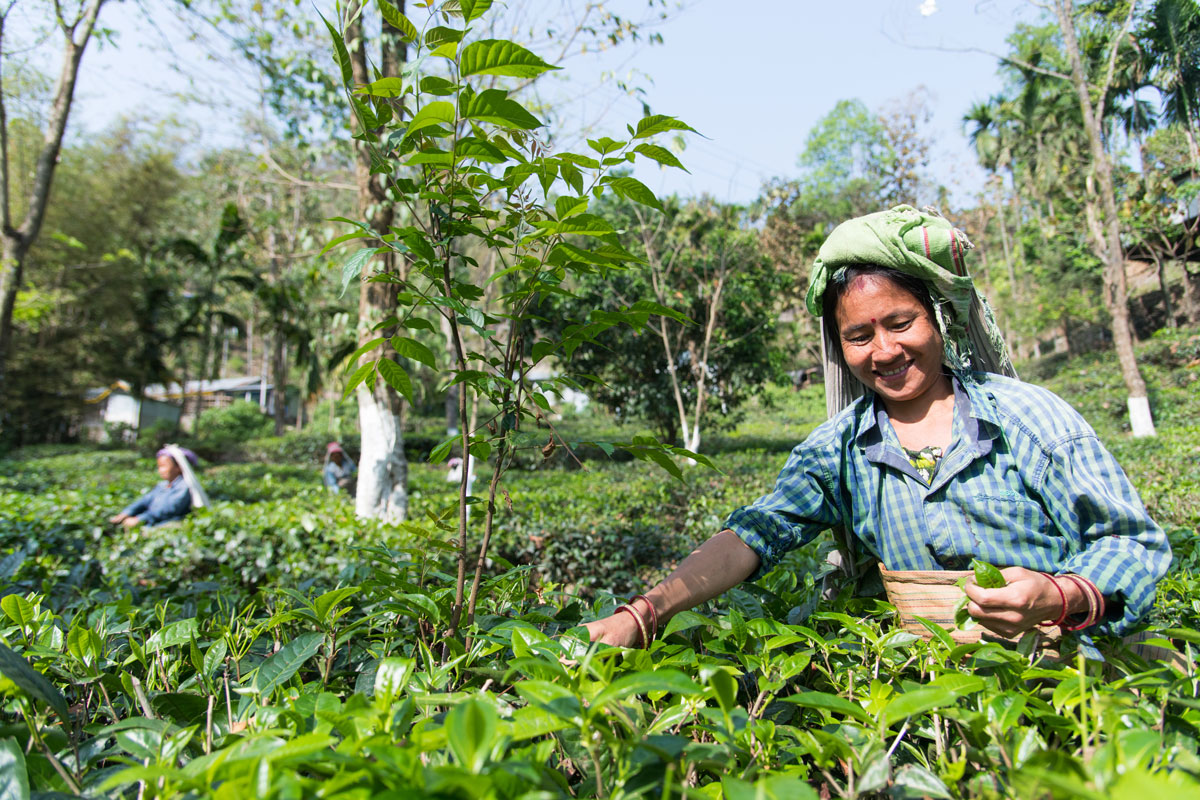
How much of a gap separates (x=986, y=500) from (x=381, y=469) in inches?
187

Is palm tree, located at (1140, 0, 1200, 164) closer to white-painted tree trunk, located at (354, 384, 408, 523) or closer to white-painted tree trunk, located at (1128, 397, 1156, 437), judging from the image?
white-painted tree trunk, located at (1128, 397, 1156, 437)

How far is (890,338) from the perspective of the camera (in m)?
1.40

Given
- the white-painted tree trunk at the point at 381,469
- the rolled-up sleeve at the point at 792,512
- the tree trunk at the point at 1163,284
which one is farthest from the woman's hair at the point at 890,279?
the tree trunk at the point at 1163,284

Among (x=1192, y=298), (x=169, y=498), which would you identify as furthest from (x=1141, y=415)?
(x=1192, y=298)

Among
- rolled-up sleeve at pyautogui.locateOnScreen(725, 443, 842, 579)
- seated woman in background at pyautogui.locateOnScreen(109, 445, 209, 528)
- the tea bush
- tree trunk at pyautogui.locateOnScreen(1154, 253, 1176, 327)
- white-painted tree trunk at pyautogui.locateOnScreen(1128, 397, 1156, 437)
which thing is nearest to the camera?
the tea bush

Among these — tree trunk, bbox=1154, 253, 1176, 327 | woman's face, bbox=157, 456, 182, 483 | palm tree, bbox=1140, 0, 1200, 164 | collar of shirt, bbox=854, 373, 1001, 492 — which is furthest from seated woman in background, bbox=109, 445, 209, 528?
tree trunk, bbox=1154, 253, 1176, 327

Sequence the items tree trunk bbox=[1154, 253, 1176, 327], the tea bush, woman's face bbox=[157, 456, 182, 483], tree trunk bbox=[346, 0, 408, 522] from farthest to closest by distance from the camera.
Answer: tree trunk bbox=[1154, 253, 1176, 327] < woman's face bbox=[157, 456, 182, 483] < tree trunk bbox=[346, 0, 408, 522] < the tea bush

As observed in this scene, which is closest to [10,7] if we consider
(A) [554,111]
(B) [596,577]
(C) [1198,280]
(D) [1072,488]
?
(A) [554,111]

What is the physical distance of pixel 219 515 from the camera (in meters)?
4.24

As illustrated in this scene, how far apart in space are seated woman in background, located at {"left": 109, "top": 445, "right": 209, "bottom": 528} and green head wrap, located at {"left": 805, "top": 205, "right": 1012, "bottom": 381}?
554cm

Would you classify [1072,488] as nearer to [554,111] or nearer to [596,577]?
[596,577]

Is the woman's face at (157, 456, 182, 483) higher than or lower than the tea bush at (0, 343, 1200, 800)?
lower

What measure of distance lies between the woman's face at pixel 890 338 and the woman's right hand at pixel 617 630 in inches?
29.6

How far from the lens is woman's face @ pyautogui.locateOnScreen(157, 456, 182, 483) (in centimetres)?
564
